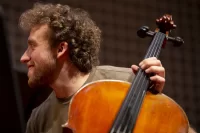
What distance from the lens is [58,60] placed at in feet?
4.53

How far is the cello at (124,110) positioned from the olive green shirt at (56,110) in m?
0.29

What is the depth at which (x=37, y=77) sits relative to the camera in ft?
4.32

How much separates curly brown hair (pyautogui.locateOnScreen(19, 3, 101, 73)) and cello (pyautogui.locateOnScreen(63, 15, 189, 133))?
404 mm

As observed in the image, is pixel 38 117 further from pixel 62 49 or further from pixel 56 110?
pixel 62 49

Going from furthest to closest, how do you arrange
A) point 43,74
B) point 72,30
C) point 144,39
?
1. point 144,39
2. point 72,30
3. point 43,74

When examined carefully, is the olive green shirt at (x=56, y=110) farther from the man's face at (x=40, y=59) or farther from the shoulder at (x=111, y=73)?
the man's face at (x=40, y=59)

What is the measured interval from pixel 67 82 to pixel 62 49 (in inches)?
Answer: 6.1

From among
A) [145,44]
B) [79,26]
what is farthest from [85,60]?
[145,44]

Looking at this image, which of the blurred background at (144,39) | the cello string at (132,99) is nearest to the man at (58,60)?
the cello string at (132,99)

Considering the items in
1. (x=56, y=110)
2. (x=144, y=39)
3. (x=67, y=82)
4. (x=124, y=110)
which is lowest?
(x=144, y=39)

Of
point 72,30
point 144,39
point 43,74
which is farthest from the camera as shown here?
point 144,39

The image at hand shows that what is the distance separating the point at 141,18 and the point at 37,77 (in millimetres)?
1594

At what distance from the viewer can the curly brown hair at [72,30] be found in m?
1.39

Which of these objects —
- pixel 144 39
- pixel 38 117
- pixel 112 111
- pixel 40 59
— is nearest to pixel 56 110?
pixel 38 117
